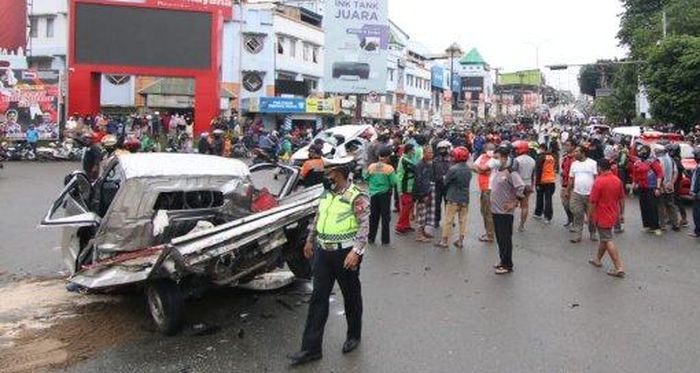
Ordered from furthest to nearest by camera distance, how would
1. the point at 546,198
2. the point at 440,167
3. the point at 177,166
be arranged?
the point at 546,198
the point at 440,167
the point at 177,166

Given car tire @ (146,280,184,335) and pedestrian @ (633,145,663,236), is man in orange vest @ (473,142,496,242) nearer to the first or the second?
pedestrian @ (633,145,663,236)

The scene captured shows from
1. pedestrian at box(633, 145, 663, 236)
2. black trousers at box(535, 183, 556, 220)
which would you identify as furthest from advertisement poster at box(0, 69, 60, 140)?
pedestrian at box(633, 145, 663, 236)

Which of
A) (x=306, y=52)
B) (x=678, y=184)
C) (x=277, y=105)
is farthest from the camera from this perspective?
(x=306, y=52)

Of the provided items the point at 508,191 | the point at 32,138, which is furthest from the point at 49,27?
the point at 508,191

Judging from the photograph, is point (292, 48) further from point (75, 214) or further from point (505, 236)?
point (75, 214)

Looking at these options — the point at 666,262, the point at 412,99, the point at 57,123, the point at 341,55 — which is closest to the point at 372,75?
the point at 341,55

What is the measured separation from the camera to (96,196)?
27.6 ft

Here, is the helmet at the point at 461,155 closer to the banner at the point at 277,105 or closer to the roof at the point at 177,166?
the roof at the point at 177,166

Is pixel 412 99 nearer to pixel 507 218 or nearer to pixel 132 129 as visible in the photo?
pixel 132 129

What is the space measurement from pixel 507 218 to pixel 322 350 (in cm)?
412

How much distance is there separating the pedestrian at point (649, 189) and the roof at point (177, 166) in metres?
7.96

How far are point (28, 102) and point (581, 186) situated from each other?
23.1 m

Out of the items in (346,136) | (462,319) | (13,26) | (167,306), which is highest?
(13,26)

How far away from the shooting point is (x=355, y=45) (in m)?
33.6
